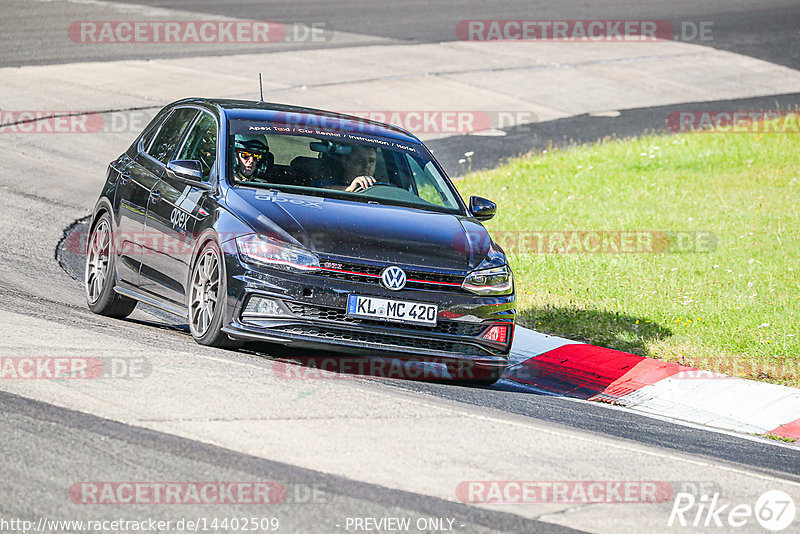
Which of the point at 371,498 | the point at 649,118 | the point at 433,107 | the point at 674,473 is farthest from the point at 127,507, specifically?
the point at 649,118

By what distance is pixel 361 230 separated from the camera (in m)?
7.77

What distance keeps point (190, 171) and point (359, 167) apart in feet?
4.36

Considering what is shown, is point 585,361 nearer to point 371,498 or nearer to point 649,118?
point 371,498

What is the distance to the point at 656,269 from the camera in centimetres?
1280

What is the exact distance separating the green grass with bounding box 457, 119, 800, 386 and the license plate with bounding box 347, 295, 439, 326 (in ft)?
10.6

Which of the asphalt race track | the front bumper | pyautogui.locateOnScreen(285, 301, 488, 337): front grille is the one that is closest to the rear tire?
the asphalt race track

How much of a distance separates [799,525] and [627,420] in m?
2.67

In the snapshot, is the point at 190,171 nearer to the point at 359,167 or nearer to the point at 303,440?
the point at 359,167

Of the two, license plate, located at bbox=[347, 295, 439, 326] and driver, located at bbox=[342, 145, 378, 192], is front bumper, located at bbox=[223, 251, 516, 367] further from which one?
driver, located at bbox=[342, 145, 378, 192]

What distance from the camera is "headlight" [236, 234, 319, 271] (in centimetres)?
750

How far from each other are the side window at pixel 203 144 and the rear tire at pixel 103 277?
0.97 metres

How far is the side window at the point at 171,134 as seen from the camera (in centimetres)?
934

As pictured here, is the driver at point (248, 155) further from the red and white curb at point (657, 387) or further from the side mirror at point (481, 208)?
the red and white curb at point (657, 387)

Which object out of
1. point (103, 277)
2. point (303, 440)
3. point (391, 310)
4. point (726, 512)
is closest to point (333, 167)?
point (391, 310)
